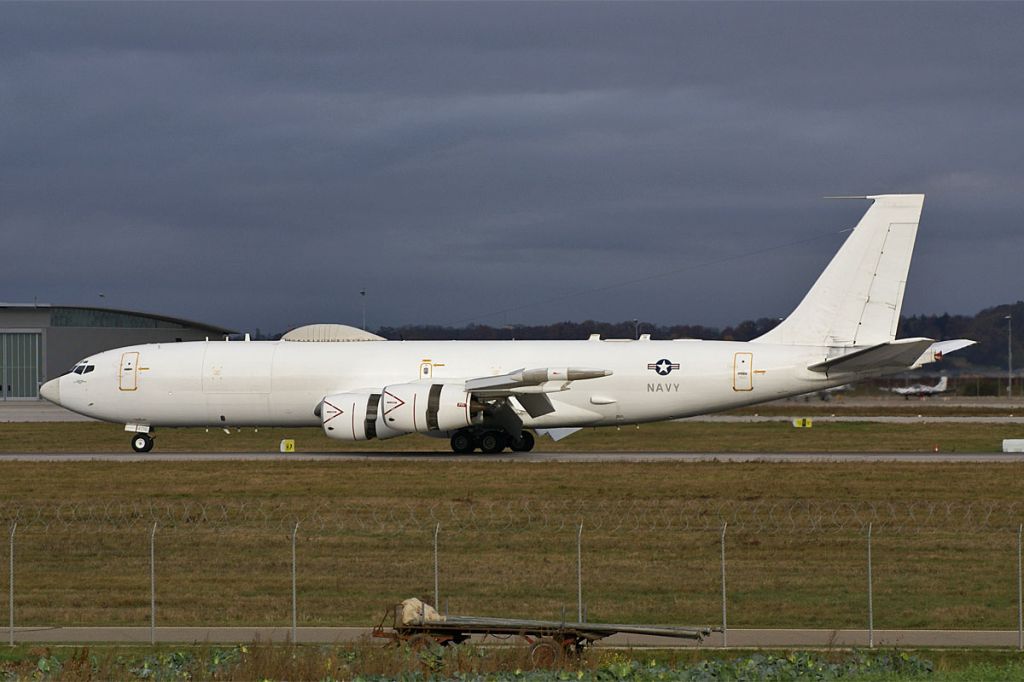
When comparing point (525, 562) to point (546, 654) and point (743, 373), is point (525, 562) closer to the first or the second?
point (546, 654)

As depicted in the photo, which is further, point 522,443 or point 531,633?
→ point 522,443

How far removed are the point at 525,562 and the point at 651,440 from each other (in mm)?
30899

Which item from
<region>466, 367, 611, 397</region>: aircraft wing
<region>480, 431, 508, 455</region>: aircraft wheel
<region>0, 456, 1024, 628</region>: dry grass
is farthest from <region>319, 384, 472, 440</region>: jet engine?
<region>0, 456, 1024, 628</region>: dry grass

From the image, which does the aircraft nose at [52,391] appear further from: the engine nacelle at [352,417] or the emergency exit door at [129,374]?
the engine nacelle at [352,417]

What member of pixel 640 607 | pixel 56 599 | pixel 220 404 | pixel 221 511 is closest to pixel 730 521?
pixel 640 607

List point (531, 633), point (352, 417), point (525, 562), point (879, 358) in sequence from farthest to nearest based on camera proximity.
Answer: point (352, 417), point (879, 358), point (525, 562), point (531, 633)

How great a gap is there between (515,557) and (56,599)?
8037mm

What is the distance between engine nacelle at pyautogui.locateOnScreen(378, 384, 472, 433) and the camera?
43.4 meters

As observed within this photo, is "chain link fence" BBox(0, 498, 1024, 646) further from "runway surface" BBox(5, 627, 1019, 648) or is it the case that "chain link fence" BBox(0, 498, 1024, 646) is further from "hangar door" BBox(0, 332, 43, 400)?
"hangar door" BBox(0, 332, 43, 400)

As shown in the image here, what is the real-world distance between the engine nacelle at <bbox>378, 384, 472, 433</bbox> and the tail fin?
38.7ft

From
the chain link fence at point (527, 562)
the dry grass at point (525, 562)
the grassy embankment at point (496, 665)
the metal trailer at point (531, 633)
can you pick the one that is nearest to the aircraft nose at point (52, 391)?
the dry grass at point (525, 562)

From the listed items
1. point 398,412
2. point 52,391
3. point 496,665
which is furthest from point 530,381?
point 496,665

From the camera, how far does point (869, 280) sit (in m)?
43.9

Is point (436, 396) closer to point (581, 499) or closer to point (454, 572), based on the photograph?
point (581, 499)
